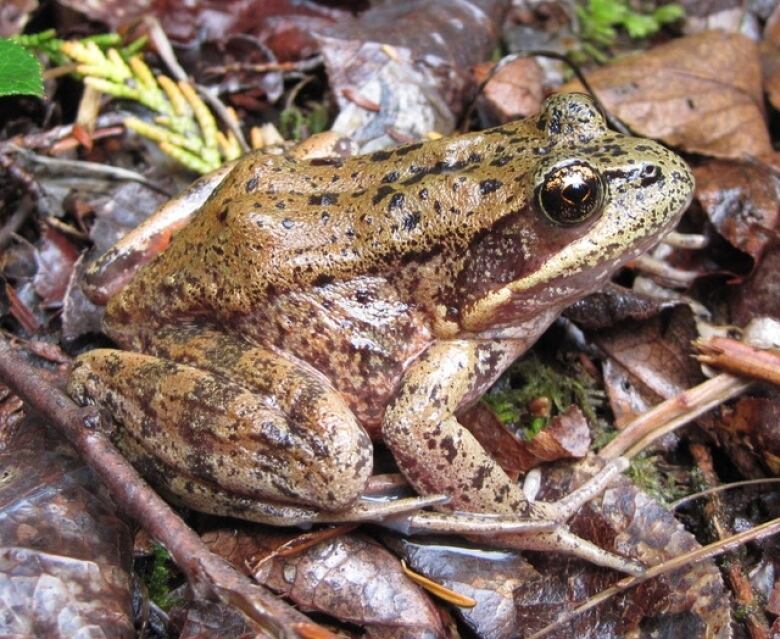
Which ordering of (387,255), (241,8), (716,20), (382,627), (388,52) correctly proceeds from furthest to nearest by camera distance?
(716,20) → (241,8) → (388,52) → (387,255) → (382,627)

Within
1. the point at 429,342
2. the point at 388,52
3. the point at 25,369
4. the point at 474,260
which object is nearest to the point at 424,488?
the point at 429,342

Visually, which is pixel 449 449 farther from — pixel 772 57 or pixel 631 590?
pixel 772 57

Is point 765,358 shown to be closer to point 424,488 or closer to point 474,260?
point 474,260

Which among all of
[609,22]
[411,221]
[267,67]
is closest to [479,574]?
[411,221]

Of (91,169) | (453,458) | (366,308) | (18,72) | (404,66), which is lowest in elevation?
(453,458)

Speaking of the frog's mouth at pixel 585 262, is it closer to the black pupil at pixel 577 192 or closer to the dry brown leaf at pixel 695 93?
the black pupil at pixel 577 192

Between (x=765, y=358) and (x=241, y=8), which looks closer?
(x=765, y=358)

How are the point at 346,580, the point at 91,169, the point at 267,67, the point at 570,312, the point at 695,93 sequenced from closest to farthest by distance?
1. the point at 346,580
2. the point at 570,312
3. the point at 91,169
4. the point at 695,93
5. the point at 267,67

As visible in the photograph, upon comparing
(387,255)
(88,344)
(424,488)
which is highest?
(387,255)
